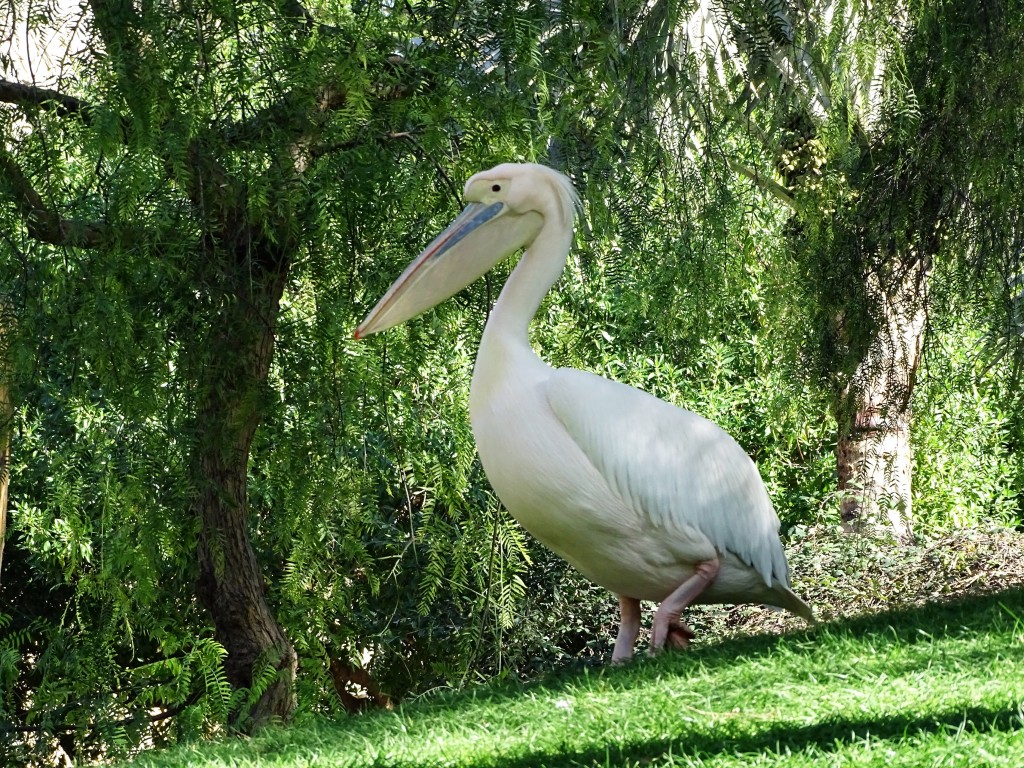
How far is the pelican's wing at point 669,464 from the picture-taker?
4758mm

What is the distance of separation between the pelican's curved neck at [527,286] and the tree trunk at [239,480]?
2.73 ft

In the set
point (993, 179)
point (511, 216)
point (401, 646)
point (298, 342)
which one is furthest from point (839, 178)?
point (401, 646)

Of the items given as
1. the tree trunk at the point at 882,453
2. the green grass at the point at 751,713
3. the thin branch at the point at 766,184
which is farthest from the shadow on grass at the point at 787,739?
the tree trunk at the point at 882,453

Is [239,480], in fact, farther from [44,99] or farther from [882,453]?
[882,453]

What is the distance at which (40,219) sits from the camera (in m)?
4.36

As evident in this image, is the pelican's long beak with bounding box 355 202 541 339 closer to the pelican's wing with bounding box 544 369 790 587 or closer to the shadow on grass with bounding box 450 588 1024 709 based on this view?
the pelican's wing with bounding box 544 369 790 587

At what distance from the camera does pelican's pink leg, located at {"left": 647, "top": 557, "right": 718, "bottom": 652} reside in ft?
15.7

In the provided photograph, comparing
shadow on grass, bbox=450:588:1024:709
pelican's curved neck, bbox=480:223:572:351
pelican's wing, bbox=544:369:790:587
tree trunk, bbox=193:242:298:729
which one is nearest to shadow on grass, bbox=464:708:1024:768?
shadow on grass, bbox=450:588:1024:709

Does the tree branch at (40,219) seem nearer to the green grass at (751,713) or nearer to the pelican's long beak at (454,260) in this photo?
the pelican's long beak at (454,260)

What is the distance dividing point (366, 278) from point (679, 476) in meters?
1.38

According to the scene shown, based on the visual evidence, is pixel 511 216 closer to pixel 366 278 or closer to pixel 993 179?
pixel 366 278

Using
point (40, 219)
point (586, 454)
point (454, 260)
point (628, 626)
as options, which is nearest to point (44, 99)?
point (40, 219)

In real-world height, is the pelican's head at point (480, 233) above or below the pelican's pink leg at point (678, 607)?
above

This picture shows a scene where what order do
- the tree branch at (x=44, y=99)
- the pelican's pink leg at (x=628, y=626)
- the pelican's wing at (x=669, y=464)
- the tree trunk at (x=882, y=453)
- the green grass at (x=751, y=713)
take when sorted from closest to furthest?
the green grass at (x=751, y=713) < the tree branch at (x=44, y=99) < the pelican's wing at (x=669, y=464) < the pelican's pink leg at (x=628, y=626) < the tree trunk at (x=882, y=453)
